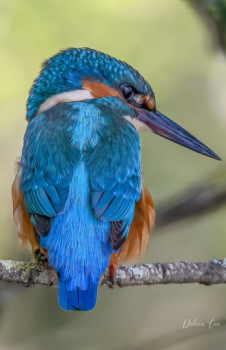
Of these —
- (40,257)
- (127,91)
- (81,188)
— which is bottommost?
(40,257)

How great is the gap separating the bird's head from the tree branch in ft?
1.85

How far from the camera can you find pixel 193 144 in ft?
11.1

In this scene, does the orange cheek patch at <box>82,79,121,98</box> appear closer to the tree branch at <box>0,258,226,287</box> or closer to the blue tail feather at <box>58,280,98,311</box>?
the tree branch at <box>0,258,226,287</box>

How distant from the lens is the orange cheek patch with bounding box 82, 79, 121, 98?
3160mm

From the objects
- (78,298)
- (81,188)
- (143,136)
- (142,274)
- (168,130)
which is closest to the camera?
(78,298)

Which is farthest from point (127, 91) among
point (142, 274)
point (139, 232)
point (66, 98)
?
point (142, 274)

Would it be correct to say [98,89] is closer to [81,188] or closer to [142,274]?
[81,188]

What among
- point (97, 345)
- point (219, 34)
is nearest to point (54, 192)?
point (219, 34)

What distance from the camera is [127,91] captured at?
10.6ft

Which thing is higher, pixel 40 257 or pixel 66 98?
pixel 66 98

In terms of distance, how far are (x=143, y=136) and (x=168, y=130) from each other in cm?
160

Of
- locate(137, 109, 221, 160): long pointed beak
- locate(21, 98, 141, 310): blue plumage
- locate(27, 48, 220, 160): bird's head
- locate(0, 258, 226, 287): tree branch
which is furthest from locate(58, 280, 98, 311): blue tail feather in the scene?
locate(137, 109, 221, 160): long pointed beak

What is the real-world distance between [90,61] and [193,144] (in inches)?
25.1

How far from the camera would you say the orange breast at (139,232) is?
3.05 metres
